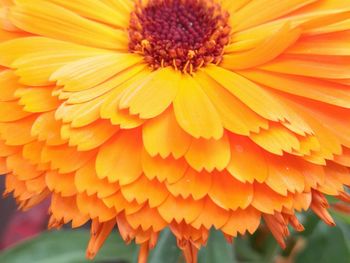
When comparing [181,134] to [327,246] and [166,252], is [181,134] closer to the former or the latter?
[166,252]

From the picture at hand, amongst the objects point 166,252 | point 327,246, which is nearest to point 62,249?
point 166,252

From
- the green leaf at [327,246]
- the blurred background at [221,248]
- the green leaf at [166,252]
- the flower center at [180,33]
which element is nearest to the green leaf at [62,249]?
the blurred background at [221,248]

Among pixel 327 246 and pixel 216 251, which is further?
pixel 327 246

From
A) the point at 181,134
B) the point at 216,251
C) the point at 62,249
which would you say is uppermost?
the point at 181,134

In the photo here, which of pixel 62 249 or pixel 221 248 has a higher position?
pixel 221 248

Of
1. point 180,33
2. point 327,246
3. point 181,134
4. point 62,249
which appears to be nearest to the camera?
point 181,134

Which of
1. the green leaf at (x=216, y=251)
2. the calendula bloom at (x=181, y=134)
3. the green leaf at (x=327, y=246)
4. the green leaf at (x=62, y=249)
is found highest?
the calendula bloom at (x=181, y=134)

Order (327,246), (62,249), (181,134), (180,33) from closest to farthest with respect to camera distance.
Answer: (181,134) < (180,33) < (327,246) < (62,249)

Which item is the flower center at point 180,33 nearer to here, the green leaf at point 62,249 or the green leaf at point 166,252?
the green leaf at point 166,252
